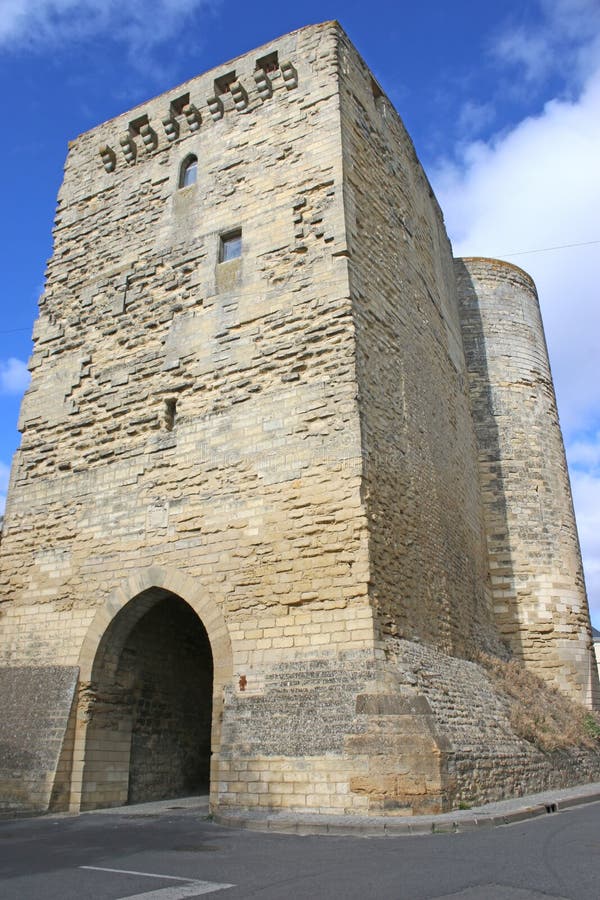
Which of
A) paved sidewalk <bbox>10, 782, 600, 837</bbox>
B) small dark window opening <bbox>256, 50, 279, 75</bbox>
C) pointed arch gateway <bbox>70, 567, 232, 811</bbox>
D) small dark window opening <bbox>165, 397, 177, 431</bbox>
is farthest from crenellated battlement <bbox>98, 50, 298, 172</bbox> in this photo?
paved sidewalk <bbox>10, 782, 600, 837</bbox>

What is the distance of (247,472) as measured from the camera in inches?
341

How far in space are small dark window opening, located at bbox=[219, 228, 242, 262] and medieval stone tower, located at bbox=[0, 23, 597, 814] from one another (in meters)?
0.05

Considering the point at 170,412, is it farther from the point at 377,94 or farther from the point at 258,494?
the point at 377,94

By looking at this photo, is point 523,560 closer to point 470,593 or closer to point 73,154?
point 470,593

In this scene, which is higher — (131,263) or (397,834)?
(131,263)

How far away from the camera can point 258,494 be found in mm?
8469

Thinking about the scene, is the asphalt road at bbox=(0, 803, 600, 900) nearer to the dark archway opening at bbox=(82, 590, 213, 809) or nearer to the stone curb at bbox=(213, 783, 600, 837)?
the stone curb at bbox=(213, 783, 600, 837)

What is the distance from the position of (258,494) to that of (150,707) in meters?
3.64

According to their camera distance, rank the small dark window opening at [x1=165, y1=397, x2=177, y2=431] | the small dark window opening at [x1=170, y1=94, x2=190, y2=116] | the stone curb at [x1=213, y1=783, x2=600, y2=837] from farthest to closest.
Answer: the small dark window opening at [x1=170, y1=94, x2=190, y2=116]
the small dark window opening at [x1=165, y1=397, x2=177, y2=431]
the stone curb at [x1=213, y1=783, x2=600, y2=837]

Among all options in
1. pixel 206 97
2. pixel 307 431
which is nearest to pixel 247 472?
pixel 307 431

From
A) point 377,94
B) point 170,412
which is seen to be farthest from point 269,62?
point 170,412

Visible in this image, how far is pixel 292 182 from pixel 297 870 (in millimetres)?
8696

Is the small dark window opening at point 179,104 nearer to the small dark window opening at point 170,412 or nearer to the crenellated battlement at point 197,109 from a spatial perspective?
the crenellated battlement at point 197,109

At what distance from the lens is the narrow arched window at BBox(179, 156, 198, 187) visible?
37.8 feet
